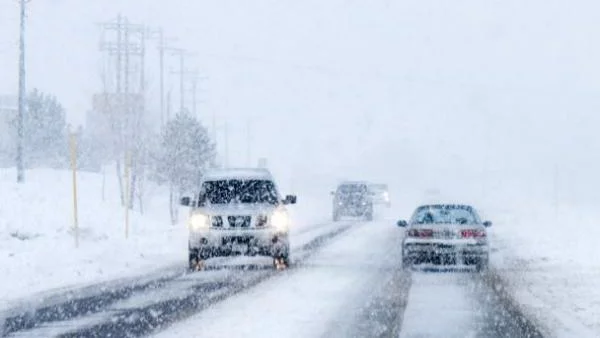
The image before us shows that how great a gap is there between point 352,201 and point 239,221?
35.4 metres

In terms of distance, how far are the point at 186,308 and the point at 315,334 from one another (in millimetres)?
3443

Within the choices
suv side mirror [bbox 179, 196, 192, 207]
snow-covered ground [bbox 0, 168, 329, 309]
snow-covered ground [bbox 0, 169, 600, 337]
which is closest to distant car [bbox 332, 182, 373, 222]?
snow-covered ground [bbox 0, 168, 329, 309]

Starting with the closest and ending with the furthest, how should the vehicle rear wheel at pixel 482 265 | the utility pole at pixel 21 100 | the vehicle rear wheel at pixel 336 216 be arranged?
the vehicle rear wheel at pixel 482 265
the utility pole at pixel 21 100
the vehicle rear wheel at pixel 336 216

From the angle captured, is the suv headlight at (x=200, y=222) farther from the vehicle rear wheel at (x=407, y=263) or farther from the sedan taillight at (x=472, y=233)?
the sedan taillight at (x=472, y=233)

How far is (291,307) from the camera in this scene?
1528 cm

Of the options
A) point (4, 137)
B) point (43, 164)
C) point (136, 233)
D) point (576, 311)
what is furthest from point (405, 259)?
point (4, 137)

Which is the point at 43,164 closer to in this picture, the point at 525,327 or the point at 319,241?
the point at 319,241

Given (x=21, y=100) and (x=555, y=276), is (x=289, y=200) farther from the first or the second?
(x=21, y=100)

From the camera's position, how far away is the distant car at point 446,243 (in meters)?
23.3

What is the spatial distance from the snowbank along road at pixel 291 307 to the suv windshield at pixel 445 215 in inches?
45.3

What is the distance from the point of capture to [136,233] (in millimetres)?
37656

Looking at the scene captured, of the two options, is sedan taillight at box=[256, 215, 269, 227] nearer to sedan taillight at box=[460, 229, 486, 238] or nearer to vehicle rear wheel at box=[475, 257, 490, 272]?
sedan taillight at box=[460, 229, 486, 238]

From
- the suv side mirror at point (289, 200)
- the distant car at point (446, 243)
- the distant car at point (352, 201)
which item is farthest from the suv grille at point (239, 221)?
the distant car at point (352, 201)

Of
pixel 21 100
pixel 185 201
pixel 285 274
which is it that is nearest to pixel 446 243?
pixel 285 274
